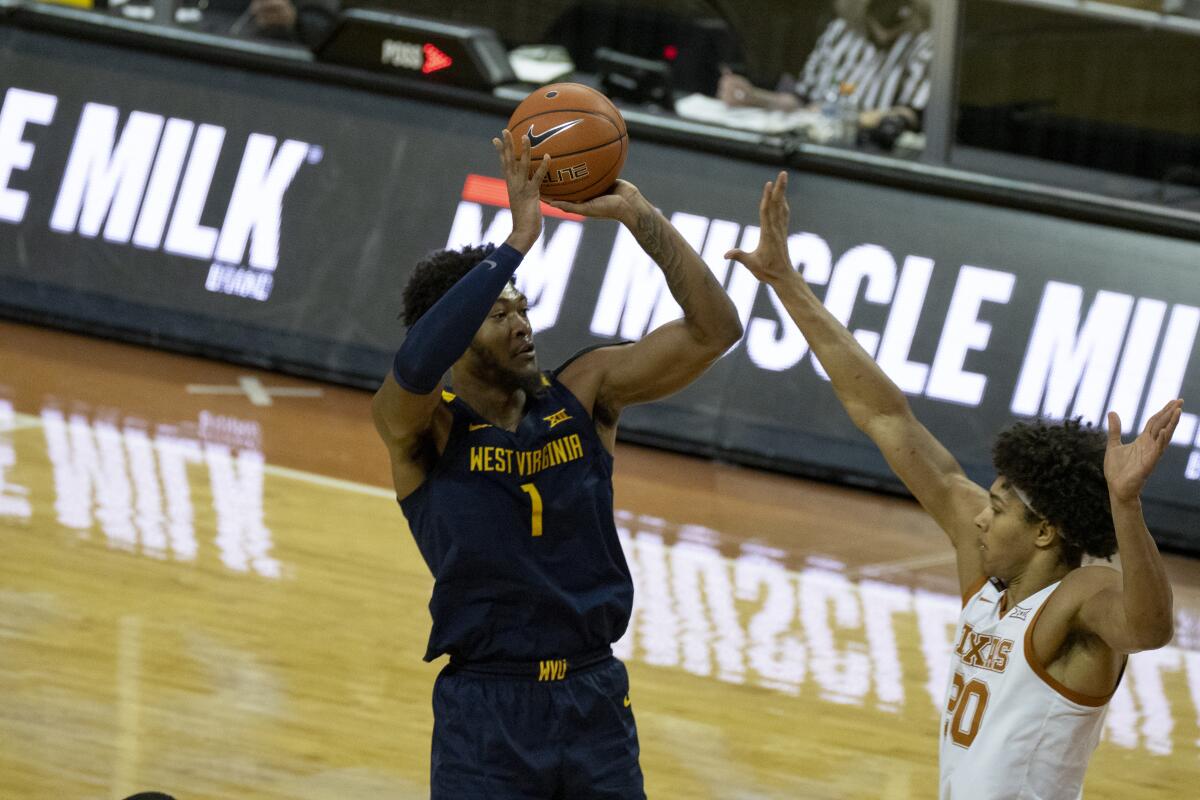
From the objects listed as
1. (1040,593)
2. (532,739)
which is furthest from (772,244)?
(532,739)

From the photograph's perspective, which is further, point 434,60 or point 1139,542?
point 434,60

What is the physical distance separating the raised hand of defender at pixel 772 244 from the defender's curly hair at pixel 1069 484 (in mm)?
710

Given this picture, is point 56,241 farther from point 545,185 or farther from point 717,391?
point 545,185

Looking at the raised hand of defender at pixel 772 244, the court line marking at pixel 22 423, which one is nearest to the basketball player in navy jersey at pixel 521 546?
the raised hand of defender at pixel 772 244

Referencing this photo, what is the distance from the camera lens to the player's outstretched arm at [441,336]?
11.3 ft

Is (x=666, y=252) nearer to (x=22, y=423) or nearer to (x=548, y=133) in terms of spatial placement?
(x=548, y=133)

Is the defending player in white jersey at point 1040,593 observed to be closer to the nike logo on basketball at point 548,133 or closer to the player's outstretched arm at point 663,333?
the player's outstretched arm at point 663,333

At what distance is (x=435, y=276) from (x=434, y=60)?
21.4 feet

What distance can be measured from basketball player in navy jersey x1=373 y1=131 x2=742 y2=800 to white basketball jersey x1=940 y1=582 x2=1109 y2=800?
2.49 feet

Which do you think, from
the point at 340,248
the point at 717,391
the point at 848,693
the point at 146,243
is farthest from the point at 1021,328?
the point at 146,243

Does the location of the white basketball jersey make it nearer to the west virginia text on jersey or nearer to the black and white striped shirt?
the west virginia text on jersey

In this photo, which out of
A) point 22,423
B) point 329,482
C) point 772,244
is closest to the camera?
point 772,244

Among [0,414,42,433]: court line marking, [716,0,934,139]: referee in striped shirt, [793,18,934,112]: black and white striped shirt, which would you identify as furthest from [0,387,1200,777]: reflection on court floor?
[793,18,934,112]: black and white striped shirt

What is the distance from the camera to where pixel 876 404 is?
391 cm
